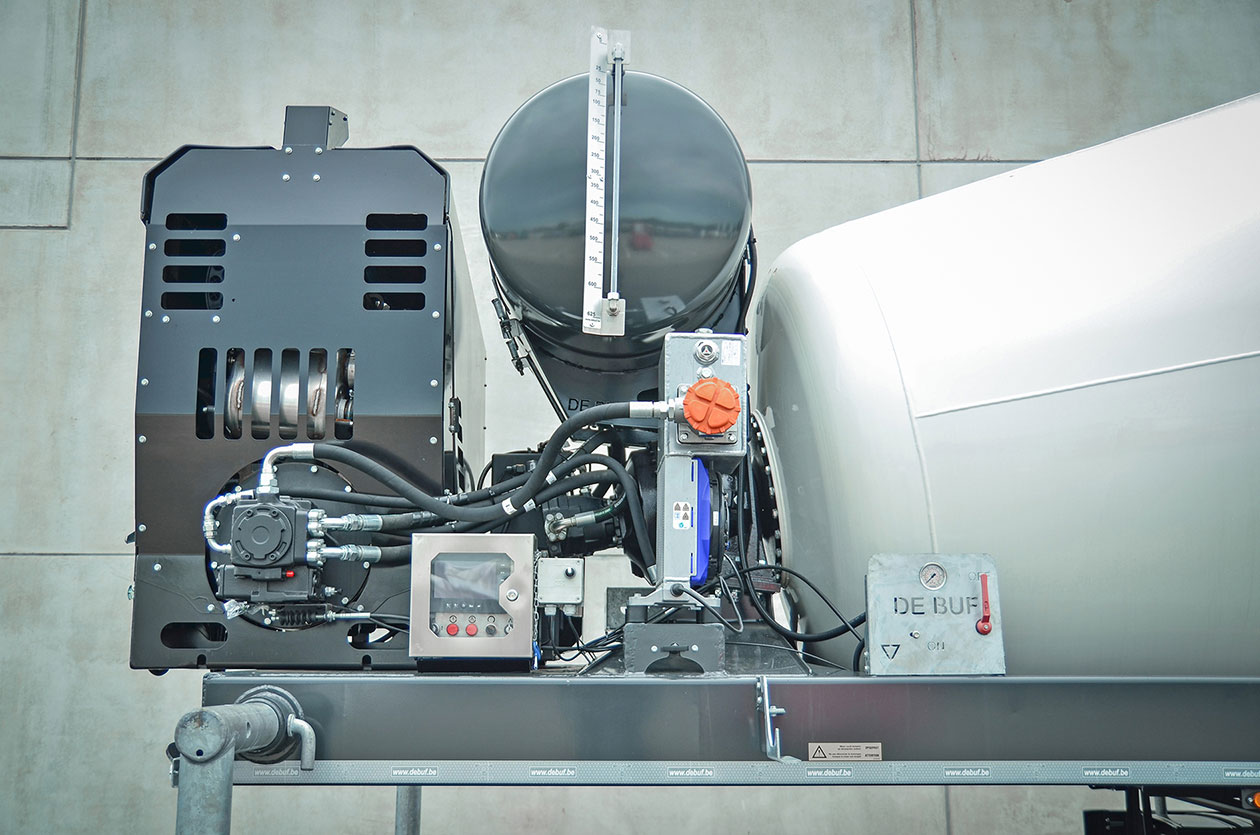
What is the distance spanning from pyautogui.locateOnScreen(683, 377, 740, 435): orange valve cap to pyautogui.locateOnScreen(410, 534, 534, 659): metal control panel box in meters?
0.26

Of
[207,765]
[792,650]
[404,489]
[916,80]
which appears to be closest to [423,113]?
[916,80]

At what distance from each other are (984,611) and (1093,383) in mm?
353

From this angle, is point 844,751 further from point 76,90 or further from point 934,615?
point 76,90

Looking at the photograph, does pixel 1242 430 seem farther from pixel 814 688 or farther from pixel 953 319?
pixel 814 688

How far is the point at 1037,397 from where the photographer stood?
1.32 m

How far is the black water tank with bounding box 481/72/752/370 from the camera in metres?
1.39

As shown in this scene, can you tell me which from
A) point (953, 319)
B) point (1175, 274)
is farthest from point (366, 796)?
point (1175, 274)

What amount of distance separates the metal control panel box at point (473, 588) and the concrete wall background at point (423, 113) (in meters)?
2.25

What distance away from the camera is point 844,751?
1149 millimetres

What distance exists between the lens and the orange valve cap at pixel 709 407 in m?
1.22

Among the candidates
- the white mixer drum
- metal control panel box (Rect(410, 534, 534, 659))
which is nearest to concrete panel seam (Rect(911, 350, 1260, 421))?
the white mixer drum

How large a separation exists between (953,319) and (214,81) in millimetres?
3197

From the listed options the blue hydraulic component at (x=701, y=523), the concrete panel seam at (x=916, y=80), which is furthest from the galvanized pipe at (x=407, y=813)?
the concrete panel seam at (x=916, y=80)

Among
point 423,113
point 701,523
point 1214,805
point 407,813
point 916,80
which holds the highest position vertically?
point 916,80
